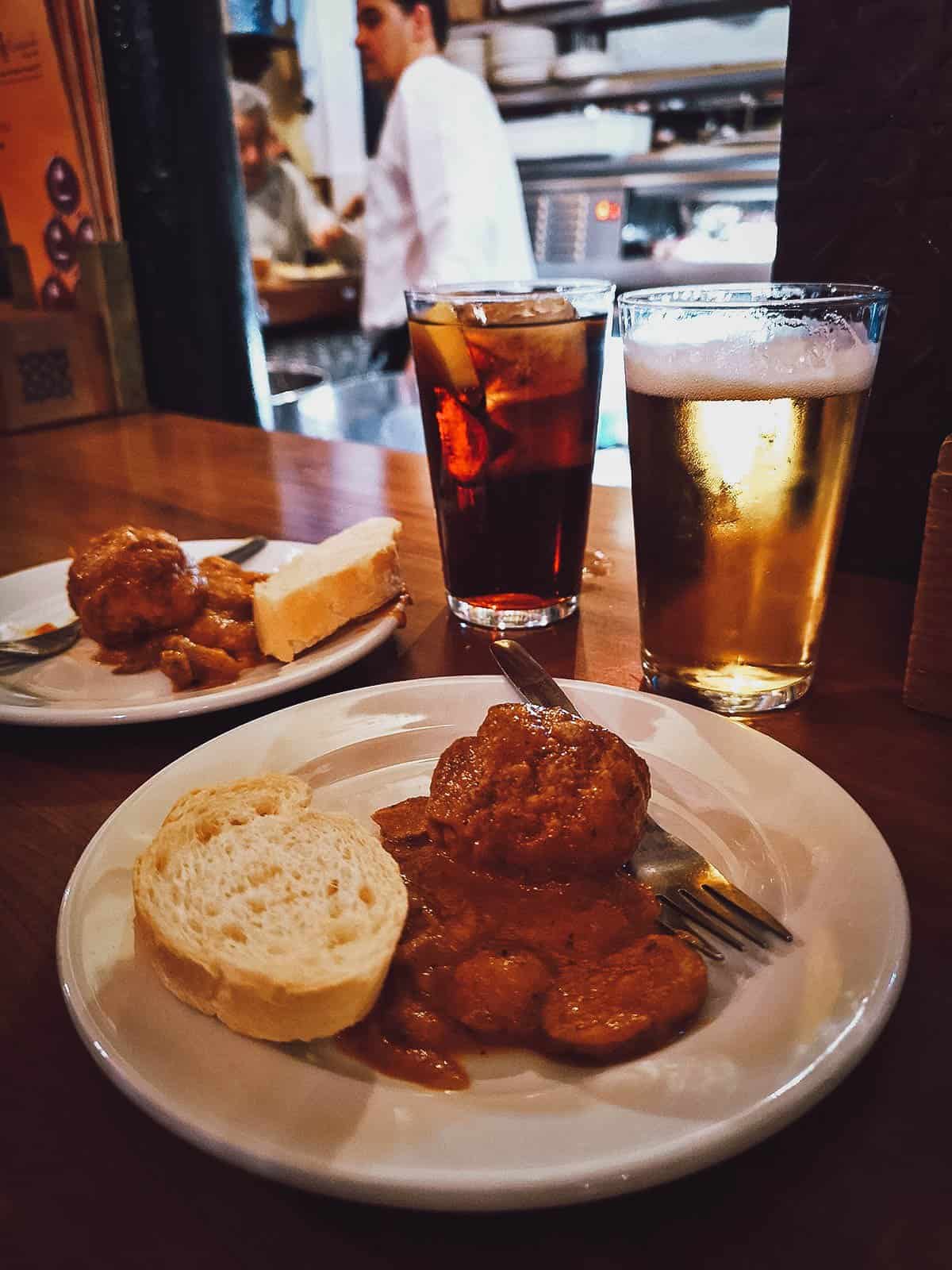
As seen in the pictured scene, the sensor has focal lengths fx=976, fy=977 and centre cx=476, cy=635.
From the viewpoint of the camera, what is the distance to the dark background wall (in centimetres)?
147

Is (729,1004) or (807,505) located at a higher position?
(807,505)

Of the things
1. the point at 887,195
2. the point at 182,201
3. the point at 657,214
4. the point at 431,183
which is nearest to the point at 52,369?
the point at 182,201

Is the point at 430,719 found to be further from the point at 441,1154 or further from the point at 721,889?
the point at 441,1154

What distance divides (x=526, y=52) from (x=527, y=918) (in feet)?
22.1

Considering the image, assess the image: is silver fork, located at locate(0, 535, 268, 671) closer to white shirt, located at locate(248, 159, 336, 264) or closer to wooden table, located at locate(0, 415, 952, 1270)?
wooden table, located at locate(0, 415, 952, 1270)

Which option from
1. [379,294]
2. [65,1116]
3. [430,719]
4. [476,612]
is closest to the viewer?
[65,1116]

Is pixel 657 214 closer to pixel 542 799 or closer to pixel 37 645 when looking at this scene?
pixel 37 645

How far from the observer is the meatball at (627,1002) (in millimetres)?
680

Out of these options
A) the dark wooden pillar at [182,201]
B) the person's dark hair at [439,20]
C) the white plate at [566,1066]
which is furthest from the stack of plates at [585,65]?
the white plate at [566,1066]

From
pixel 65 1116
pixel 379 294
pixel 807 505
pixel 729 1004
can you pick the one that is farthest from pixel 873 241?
pixel 379 294

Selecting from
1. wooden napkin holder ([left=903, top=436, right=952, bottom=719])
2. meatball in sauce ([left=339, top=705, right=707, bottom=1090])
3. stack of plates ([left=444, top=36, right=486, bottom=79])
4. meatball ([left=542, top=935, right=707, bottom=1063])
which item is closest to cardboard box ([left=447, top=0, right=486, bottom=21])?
stack of plates ([left=444, top=36, right=486, bottom=79])

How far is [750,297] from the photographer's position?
1.23 meters

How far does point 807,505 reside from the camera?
1150 mm

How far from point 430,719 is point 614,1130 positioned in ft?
2.03
